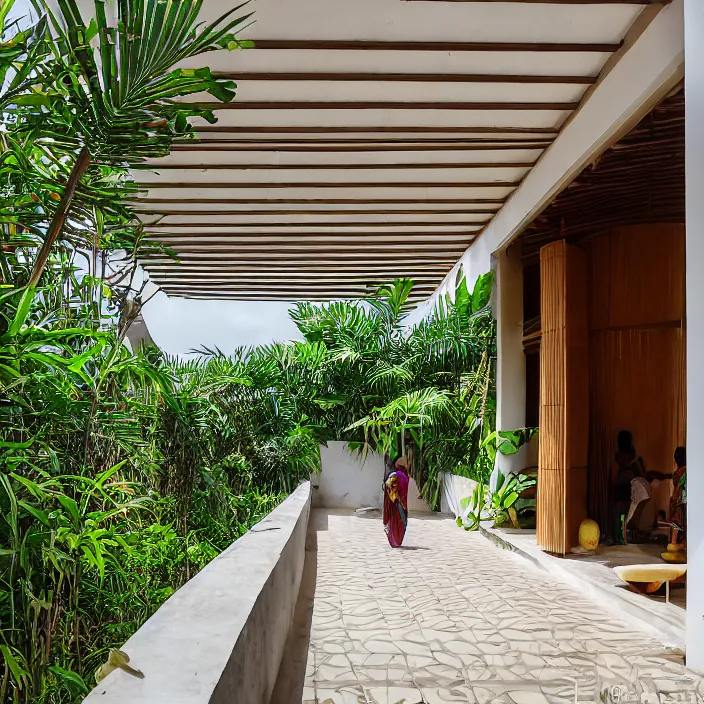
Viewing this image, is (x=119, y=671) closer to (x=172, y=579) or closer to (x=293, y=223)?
(x=172, y=579)

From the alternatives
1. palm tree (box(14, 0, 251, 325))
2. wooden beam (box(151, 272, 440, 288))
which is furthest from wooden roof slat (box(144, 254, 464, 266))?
palm tree (box(14, 0, 251, 325))

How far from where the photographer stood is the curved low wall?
165cm

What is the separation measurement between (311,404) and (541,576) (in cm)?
555

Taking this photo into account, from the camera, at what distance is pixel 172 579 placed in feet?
15.4

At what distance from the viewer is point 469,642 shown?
4082mm

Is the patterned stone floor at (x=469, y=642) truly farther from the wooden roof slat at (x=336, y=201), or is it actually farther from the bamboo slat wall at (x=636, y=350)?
the wooden roof slat at (x=336, y=201)

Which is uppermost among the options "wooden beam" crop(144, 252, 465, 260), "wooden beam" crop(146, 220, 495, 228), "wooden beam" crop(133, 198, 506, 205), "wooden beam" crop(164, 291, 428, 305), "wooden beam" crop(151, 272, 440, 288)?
"wooden beam" crop(133, 198, 506, 205)

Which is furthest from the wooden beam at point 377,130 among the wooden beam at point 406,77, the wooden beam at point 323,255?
the wooden beam at point 323,255

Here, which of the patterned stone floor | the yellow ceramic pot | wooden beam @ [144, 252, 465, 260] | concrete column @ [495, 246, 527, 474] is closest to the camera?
the patterned stone floor

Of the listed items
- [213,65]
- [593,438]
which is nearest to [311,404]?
[593,438]

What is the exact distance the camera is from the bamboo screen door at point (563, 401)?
6.44 m

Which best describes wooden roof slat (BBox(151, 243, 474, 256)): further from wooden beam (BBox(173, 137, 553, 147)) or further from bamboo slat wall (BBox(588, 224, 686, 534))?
wooden beam (BBox(173, 137, 553, 147))

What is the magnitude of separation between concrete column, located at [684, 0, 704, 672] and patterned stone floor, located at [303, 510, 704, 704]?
30 cm

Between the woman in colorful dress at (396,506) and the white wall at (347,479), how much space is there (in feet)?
11.8
